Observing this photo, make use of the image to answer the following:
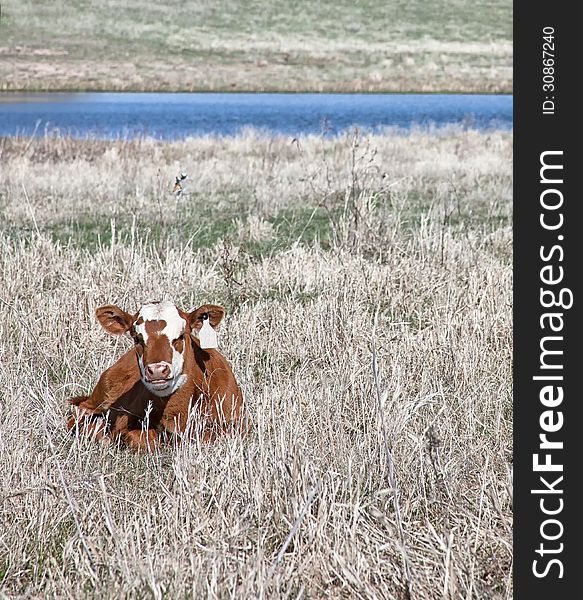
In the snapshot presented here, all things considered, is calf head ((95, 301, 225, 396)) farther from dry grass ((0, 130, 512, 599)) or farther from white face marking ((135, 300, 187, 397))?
dry grass ((0, 130, 512, 599))

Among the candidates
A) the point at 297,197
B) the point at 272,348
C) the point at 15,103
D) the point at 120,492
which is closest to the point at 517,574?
the point at 120,492

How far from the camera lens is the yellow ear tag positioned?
13.6 feet

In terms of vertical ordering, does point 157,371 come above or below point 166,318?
below

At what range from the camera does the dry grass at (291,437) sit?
317 centimetres

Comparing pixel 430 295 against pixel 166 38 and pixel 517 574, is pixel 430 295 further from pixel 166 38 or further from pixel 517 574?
pixel 166 38

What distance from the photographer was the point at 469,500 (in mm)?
3562

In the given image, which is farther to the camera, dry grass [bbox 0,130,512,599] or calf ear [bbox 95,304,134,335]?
calf ear [bbox 95,304,134,335]

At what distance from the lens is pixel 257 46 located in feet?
231

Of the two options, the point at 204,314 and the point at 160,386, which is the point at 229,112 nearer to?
the point at 204,314

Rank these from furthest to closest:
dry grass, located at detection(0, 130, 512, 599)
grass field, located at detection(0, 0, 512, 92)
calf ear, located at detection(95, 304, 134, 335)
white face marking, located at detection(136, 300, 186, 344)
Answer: grass field, located at detection(0, 0, 512, 92), calf ear, located at detection(95, 304, 134, 335), white face marking, located at detection(136, 300, 186, 344), dry grass, located at detection(0, 130, 512, 599)

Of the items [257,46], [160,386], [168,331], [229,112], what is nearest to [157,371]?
[160,386]

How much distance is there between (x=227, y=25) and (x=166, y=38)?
8.21 meters

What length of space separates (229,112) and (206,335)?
38972 mm

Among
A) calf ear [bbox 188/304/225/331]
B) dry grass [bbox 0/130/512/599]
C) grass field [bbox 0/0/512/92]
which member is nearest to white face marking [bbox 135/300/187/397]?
calf ear [bbox 188/304/225/331]
